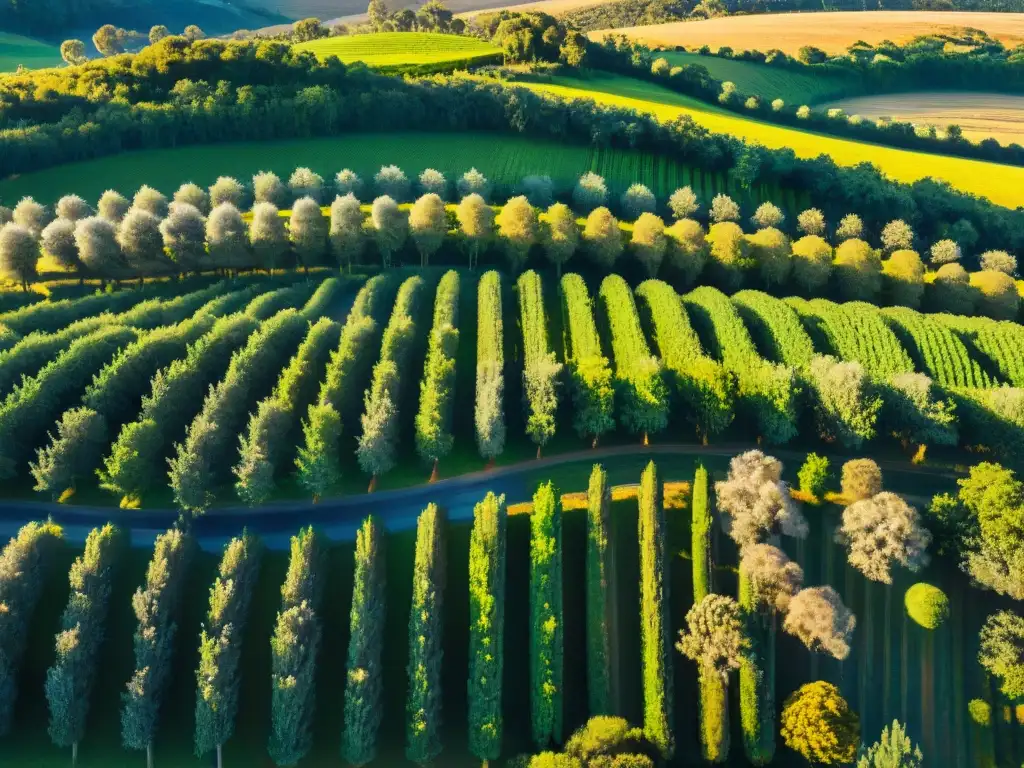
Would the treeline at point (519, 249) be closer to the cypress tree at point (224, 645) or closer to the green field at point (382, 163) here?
the green field at point (382, 163)

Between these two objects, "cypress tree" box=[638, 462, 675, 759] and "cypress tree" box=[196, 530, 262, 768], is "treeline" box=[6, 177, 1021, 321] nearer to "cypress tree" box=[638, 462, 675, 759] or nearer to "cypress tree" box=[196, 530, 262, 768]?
"cypress tree" box=[638, 462, 675, 759]

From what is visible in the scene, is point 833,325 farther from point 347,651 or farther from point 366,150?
point 366,150

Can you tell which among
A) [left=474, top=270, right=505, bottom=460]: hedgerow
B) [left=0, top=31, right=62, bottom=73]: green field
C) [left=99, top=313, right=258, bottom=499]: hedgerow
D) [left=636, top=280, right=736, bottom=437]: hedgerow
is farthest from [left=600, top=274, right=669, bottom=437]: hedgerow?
[left=0, top=31, right=62, bottom=73]: green field

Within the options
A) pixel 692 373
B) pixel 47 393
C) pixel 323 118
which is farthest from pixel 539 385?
pixel 323 118

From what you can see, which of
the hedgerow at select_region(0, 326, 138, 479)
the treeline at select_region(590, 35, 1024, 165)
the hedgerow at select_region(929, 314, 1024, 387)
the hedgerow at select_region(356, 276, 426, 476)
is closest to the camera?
the hedgerow at select_region(0, 326, 138, 479)

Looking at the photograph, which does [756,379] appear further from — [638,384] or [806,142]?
[806,142]

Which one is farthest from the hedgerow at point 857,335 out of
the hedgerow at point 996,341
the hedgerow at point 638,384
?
the hedgerow at point 638,384
